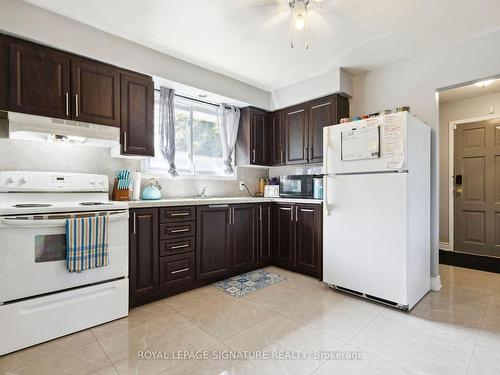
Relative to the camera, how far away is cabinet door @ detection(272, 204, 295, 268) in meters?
3.39

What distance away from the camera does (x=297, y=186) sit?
11.5 ft

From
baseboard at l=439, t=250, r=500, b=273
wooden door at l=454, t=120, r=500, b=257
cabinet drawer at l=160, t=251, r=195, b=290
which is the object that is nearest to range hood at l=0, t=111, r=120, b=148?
cabinet drawer at l=160, t=251, r=195, b=290

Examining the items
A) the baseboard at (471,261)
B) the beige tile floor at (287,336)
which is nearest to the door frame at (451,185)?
the baseboard at (471,261)

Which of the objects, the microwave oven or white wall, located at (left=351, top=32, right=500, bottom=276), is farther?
the microwave oven

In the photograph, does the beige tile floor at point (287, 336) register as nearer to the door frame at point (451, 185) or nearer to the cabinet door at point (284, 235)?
the cabinet door at point (284, 235)

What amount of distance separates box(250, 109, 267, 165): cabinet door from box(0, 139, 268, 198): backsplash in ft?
3.18

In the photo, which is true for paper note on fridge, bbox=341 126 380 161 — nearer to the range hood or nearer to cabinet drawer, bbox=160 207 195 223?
cabinet drawer, bbox=160 207 195 223

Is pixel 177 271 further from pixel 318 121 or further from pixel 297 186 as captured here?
pixel 318 121

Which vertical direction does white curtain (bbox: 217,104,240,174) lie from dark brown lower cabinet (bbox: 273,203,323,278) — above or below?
above

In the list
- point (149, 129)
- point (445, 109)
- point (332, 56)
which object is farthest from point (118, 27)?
point (445, 109)

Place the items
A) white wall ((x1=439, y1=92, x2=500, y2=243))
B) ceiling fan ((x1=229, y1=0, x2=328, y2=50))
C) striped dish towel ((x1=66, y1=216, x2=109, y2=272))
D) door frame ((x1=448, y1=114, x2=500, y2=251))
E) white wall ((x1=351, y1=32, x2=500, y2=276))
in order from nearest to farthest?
striped dish towel ((x1=66, y1=216, x2=109, y2=272)) < ceiling fan ((x1=229, y1=0, x2=328, y2=50)) < white wall ((x1=351, y1=32, x2=500, y2=276)) < white wall ((x1=439, y1=92, x2=500, y2=243)) < door frame ((x1=448, y1=114, x2=500, y2=251))

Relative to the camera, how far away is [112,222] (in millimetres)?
2156

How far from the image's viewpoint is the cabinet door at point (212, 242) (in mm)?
2863

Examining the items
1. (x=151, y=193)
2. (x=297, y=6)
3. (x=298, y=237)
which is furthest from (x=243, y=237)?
(x=297, y=6)
